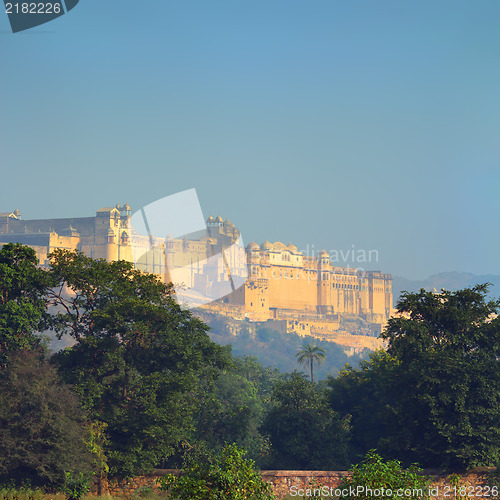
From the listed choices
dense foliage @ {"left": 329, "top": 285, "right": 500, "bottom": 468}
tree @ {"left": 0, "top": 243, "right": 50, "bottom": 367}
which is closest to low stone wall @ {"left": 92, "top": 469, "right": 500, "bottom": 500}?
dense foliage @ {"left": 329, "top": 285, "right": 500, "bottom": 468}

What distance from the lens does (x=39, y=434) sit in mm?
25375

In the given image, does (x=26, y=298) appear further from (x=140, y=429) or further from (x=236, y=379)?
(x=236, y=379)

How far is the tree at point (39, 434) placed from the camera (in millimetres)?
24938

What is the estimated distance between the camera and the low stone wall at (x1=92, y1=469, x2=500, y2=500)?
84.7 feet

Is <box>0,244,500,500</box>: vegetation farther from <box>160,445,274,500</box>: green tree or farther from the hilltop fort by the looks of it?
the hilltop fort

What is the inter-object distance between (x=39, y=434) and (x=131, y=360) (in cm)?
522

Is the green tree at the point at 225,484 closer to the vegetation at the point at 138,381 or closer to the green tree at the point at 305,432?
the vegetation at the point at 138,381

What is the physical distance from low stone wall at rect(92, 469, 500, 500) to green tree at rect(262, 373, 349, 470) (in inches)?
325

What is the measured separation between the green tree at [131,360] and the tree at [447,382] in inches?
281

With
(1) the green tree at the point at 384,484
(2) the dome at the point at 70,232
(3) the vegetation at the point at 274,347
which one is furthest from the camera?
(2) the dome at the point at 70,232

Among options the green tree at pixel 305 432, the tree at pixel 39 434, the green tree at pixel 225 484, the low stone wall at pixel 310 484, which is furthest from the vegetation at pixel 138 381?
the green tree at pixel 225 484

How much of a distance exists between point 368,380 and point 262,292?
107878mm

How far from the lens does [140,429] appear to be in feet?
91.4

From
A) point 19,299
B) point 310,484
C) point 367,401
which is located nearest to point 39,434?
point 19,299
